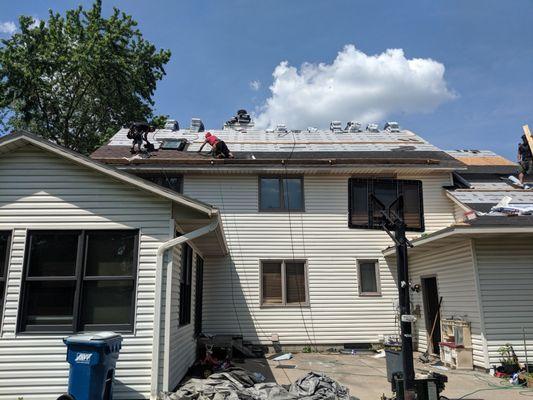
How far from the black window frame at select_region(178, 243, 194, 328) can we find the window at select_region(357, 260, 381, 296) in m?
5.88

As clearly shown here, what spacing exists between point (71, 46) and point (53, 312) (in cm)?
2222

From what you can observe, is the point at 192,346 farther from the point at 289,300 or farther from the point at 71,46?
the point at 71,46

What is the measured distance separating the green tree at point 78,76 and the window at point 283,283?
16627mm

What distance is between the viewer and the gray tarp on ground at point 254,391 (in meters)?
6.10

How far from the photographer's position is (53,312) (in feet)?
21.3

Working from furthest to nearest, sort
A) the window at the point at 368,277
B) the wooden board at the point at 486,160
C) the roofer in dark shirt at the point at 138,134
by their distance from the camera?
the wooden board at the point at 486,160, the roofer in dark shirt at the point at 138,134, the window at the point at 368,277

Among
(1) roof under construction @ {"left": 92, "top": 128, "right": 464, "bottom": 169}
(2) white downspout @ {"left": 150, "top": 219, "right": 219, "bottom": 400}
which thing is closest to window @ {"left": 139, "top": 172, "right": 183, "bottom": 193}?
(1) roof under construction @ {"left": 92, "top": 128, "right": 464, "bottom": 169}

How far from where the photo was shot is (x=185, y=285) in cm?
878


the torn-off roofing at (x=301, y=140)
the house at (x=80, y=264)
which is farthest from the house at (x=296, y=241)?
the house at (x=80, y=264)

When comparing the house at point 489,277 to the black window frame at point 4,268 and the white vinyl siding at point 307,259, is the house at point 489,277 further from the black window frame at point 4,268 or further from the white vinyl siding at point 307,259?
the black window frame at point 4,268

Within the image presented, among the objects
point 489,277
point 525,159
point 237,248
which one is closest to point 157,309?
point 237,248

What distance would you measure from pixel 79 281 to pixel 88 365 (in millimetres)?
1477

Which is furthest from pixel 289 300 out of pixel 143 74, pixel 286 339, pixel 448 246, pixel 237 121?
pixel 143 74

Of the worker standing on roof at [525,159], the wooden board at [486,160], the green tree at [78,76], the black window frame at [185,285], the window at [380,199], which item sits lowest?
the black window frame at [185,285]
